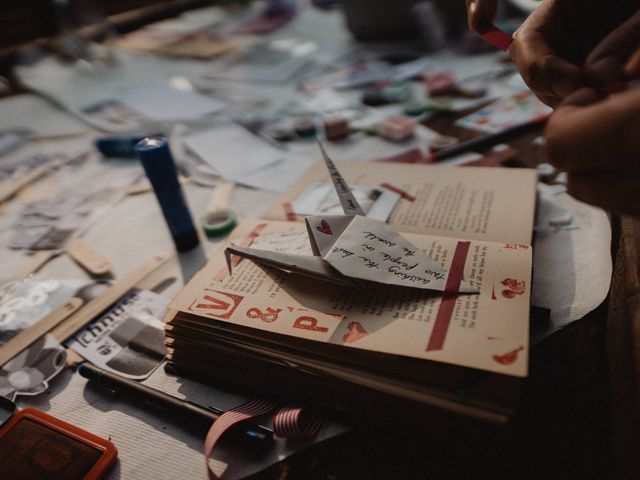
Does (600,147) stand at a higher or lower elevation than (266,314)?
higher

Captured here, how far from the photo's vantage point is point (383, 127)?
0.97 meters

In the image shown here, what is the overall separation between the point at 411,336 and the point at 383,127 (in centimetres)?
68

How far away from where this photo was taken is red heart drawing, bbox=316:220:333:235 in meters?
0.49

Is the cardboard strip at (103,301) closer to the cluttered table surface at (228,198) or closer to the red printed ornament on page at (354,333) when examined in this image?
the cluttered table surface at (228,198)

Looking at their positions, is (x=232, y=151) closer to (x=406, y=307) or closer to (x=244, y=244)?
(x=244, y=244)

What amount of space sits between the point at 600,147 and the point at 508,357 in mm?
178

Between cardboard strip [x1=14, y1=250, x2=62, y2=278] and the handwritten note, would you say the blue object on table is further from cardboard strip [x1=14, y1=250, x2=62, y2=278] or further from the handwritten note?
the handwritten note

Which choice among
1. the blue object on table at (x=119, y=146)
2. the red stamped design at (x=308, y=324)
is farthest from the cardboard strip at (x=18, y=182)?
the red stamped design at (x=308, y=324)

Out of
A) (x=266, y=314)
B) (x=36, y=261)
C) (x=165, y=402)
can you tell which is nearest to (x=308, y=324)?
(x=266, y=314)

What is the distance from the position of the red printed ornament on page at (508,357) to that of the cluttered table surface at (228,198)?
3.5 inches

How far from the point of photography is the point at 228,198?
0.85m

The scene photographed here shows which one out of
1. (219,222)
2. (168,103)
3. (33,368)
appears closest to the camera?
(33,368)

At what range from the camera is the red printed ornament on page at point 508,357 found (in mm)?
349

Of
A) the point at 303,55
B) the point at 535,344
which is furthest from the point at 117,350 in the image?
the point at 303,55
